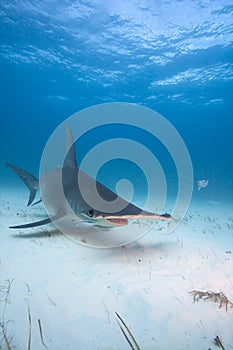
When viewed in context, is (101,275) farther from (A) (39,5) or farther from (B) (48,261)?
(A) (39,5)

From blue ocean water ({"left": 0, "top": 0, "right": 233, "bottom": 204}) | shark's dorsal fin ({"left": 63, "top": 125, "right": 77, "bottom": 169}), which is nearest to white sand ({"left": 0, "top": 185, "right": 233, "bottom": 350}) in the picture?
shark's dorsal fin ({"left": 63, "top": 125, "right": 77, "bottom": 169})

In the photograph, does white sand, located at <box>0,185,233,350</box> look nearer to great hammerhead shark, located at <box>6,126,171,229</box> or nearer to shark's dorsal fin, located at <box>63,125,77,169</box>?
great hammerhead shark, located at <box>6,126,171,229</box>

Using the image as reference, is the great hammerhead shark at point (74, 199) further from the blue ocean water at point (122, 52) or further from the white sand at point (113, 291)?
the blue ocean water at point (122, 52)

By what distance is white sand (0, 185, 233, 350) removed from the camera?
210cm

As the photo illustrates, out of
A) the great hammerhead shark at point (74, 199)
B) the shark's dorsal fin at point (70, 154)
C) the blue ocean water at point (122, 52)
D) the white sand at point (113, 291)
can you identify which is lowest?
the white sand at point (113, 291)

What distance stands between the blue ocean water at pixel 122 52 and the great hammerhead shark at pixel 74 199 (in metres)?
15.5

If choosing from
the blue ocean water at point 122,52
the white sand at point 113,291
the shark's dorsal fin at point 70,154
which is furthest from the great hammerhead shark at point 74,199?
the blue ocean water at point 122,52

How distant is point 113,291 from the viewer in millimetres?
2855

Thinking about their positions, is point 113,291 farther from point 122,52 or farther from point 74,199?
point 122,52

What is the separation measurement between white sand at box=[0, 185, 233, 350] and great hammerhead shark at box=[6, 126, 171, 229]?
0.69 m

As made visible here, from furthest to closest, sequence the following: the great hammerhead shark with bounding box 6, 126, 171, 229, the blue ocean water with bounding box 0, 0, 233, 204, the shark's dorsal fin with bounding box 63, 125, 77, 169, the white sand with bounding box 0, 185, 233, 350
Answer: the blue ocean water with bounding box 0, 0, 233, 204, the shark's dorsal fin with bounding box 63, 125, 77, 169, the great hammerhead shark with bounding box 6, 126, 171, 229, the white sand with bounding box 0, 185, 233, 350

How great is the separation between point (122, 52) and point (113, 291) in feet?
76.1

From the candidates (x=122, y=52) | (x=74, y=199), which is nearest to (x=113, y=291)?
(x=74, y=199)

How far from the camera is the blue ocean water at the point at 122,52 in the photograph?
16125 mm
